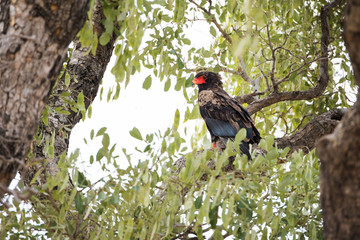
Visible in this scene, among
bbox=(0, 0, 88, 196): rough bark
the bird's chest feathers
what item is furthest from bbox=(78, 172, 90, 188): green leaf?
the bird's chest feathers

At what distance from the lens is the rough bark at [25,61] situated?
1.69 m

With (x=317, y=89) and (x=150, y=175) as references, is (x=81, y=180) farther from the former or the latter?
(x=317, y=89)

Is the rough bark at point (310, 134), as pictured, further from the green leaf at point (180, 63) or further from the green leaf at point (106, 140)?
the green leaf at point (106, 140)

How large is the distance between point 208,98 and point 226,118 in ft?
1.46

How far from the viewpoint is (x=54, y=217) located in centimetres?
218

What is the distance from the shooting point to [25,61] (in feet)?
5.60

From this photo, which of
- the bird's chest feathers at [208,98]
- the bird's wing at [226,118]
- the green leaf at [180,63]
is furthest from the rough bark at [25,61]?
the bird's chest feathers at [208,98]

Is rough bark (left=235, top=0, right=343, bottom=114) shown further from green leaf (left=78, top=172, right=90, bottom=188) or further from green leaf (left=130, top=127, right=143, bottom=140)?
green leaf (left=78, top=172, right=90, bottom=188)

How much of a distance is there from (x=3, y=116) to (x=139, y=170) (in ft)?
2.19

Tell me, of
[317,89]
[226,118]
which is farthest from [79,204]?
[317,89]

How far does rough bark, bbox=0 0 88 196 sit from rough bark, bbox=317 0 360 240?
103 centimetres

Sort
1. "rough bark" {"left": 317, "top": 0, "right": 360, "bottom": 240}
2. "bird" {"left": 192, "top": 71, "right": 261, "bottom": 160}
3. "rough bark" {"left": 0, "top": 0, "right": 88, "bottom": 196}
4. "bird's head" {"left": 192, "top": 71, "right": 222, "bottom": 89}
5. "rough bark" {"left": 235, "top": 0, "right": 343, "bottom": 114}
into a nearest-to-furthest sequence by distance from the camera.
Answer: "rough bark" {"left": 317, "top": 0, "right": 360, "bottom": 240}
"rough bark" {"left": 0, "top": 0, "right": 88, "bottom": 196}
"rough bark" {"left": 235, "top": 0, "right": 343, "bottom": 114}
"bird" {"left": 192, "top": 71, "right": 261, "bottom": 160}
"bird's head" {"left": 192, "top": 71, "right": 222, "bottom": 89}

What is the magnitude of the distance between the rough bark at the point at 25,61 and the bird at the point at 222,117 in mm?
2432

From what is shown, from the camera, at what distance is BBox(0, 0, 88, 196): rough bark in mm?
1694
